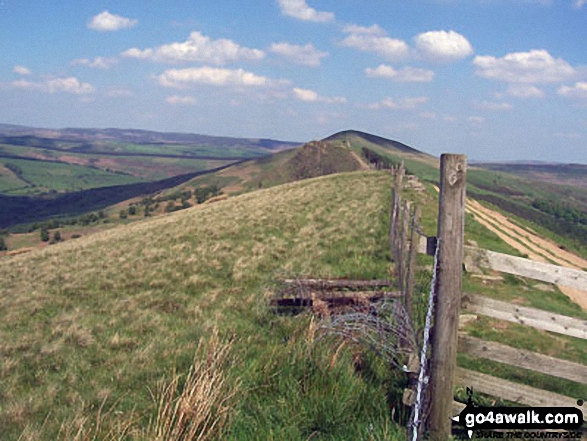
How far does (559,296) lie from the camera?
1140 cm

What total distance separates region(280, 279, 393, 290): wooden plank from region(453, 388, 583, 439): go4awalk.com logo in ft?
15.7

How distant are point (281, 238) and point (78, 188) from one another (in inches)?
7601

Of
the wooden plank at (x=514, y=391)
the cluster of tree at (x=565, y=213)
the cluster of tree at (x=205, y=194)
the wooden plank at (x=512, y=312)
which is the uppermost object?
the wooden plank at (x=512, y=312)

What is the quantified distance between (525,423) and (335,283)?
5124 mm

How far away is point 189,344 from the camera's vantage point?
7184mm

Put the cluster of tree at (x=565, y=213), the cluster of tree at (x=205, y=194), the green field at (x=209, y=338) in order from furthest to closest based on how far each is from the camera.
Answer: the cluster of tree at (x=205, y=194)
the cluster of tree at (x=565, y=213)
the green field at (x=209, y=338)

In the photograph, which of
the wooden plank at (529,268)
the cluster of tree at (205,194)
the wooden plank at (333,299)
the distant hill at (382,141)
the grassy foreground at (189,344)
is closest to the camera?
the wooden plank at (529,268)

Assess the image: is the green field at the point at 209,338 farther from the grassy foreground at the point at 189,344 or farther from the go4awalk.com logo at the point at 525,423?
the go4awalk.com logo at the point at 525,423

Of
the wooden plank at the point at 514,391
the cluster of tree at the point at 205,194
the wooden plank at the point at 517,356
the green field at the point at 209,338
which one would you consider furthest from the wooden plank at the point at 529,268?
the cluster of tree at the point at 205,194

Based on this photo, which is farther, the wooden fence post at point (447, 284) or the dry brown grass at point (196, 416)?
the wooden fence post at point (447, 284)

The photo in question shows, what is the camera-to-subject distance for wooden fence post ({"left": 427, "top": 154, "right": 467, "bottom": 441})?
4.16m

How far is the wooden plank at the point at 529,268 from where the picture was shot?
4129 millimetres

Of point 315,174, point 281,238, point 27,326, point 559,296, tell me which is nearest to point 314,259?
point 281,238

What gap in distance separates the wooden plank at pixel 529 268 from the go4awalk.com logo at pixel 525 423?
4.13 ft
